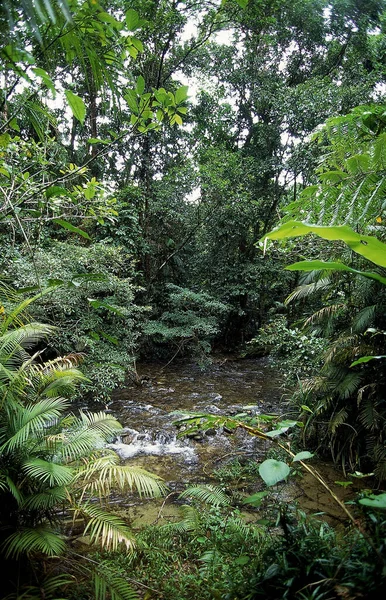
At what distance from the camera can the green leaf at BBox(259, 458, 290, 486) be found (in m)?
0.89

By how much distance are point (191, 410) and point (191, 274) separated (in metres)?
5.31

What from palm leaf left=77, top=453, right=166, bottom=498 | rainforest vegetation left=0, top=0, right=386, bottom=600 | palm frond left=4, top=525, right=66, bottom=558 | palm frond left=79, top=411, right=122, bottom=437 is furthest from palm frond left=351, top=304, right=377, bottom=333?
palm frond left=4, top=525, right=66, bottom=558

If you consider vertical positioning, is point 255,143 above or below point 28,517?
above

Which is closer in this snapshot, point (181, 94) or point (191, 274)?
point (181, 94)

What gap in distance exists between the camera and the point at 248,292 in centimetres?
905

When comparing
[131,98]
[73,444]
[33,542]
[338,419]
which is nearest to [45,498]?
[33,542]

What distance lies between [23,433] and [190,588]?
125 centimetres

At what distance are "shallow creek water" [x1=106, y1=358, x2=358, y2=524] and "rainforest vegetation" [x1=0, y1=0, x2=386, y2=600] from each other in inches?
11.7

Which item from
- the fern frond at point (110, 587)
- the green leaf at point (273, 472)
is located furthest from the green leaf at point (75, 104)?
the fern frond at point (110, 587)

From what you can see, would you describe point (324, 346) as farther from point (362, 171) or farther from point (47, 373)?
point (47, 373)

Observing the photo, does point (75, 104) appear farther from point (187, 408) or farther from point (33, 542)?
point (187, 408)

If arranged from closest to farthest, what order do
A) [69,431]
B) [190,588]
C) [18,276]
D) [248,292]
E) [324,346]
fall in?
[190,588], [69,431], [324,346], [18,276], [248,292]

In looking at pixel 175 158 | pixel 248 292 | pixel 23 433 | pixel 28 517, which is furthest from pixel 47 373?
pixel 175 158

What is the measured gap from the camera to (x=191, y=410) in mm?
5285
